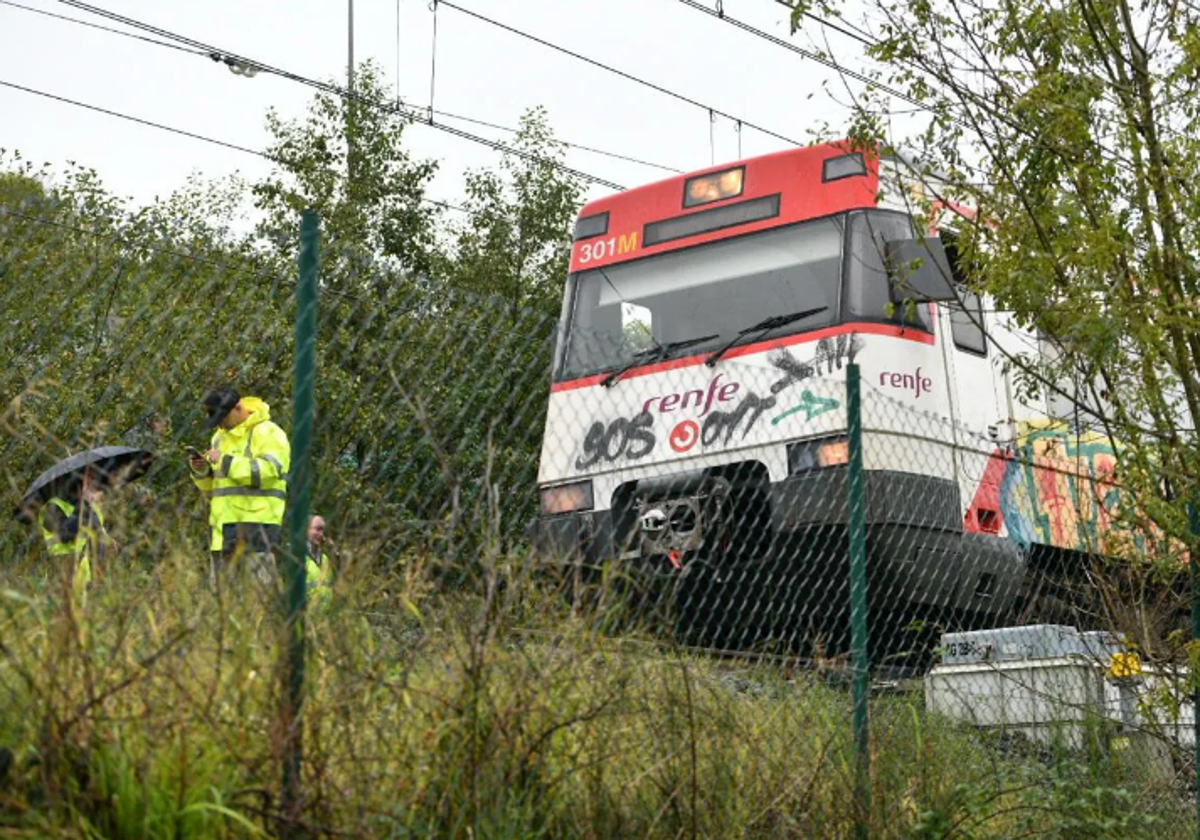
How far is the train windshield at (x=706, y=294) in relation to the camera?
29.3ft

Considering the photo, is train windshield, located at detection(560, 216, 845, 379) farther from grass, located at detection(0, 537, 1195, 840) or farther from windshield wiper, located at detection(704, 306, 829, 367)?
grass, located at detection(0, 537, 1195, 840)

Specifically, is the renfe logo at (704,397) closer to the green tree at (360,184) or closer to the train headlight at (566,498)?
the train headlight at (566,498)

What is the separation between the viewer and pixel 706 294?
923 cm

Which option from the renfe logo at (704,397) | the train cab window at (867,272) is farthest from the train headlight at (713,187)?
the renfe logo at (704,397)

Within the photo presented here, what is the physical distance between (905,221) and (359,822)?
6.21 m

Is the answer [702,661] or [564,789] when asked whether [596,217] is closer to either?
[702,661]

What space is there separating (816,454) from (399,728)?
4.80 meters

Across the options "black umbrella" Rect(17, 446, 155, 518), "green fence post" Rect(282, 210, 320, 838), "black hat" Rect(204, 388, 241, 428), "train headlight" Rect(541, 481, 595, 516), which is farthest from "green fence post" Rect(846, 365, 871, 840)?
"train headlight" Rect(541, 481, 595, 516)

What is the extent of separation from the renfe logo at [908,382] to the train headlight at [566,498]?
1684 mm

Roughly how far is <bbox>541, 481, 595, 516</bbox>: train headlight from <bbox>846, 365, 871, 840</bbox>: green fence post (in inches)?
138

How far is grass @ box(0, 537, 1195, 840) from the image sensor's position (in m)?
3.31

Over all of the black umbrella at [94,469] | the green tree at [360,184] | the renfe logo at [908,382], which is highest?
the green tree at [360,184]

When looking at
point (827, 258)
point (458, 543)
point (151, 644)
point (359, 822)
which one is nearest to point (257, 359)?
point (458, 543)

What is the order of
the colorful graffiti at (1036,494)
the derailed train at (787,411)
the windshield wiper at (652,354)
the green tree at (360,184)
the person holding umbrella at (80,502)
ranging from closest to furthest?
the person holding umbrella at (80,502) → the derailed train at (787,411) → the colorful graffiti at (1036,494) → the windshield wiper at (652,354) → the green tree at (360,184)
